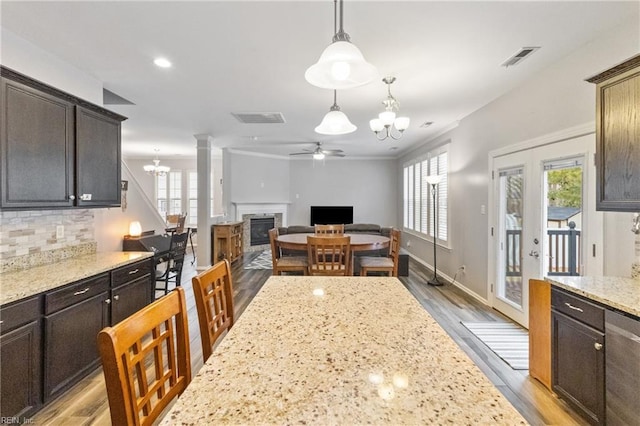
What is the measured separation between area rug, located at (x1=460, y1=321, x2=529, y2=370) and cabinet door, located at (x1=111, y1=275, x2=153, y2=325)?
336 cm

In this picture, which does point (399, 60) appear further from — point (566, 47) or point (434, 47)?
point (566, 47)

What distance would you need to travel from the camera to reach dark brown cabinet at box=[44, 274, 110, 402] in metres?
2.07

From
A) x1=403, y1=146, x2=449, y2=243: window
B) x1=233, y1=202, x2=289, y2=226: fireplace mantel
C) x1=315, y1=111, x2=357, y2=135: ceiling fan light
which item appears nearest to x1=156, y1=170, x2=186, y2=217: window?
x1=233, y1=202, x2=289, y2=226: fireplace mantel

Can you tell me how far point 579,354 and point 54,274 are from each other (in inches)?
141

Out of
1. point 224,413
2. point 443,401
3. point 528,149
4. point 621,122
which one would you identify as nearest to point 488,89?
point 528,149

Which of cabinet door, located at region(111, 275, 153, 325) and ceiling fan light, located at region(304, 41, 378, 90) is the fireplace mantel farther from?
ceiling fan light, located at region(304, 41, 378, 90)

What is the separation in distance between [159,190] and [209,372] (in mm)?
9981

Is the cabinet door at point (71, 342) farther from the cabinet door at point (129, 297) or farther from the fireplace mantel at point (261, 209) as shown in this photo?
the fireplace mantel at point (261, 209)

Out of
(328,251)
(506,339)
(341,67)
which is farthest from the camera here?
(328,251)

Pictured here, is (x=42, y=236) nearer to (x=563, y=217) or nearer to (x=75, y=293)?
(x=75, y=293)

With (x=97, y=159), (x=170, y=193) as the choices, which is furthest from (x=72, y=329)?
(x=170, y=193)

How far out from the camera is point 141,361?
0.95m

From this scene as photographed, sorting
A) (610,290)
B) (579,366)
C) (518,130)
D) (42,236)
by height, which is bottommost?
(579,366)

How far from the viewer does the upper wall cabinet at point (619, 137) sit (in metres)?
1.89
